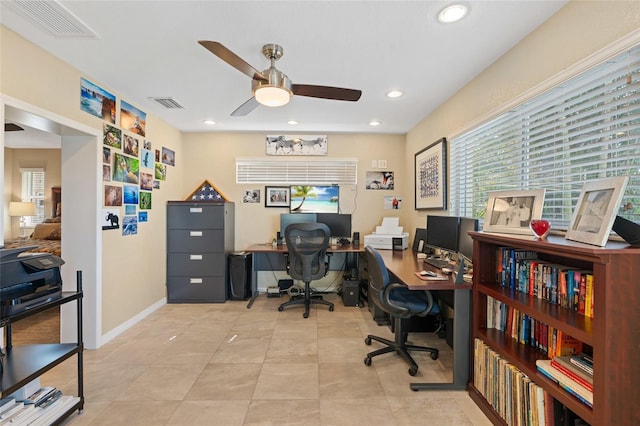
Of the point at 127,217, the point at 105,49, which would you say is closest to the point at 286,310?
the point at 127,217

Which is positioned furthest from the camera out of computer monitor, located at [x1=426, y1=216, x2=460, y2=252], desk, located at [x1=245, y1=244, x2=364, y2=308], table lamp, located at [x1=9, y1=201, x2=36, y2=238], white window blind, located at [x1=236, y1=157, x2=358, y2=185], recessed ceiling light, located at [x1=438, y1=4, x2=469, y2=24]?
table lamp, located at [x1=9, y1=201, x2=36, y2=238]

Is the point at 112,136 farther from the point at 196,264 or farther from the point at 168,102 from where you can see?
the point at 196,264

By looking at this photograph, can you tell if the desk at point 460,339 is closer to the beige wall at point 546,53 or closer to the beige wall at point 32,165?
the beige wall at point 546,53

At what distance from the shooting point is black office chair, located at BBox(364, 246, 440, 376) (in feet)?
7.12

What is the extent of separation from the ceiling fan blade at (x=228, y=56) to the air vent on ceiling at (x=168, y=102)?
1629 millimetres

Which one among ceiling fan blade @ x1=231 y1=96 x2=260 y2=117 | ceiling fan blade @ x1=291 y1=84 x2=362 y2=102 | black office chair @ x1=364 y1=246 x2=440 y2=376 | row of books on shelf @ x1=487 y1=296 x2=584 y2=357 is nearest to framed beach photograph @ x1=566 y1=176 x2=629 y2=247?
row of books on shelf @ x1=487 y1=296 x2=584 y2=357

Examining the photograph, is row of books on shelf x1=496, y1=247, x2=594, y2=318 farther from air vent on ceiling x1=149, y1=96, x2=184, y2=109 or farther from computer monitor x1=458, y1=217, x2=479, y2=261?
air vent on ceiling x1=149, y1=96, x2=184, y2=109

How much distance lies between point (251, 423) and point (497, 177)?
245cm

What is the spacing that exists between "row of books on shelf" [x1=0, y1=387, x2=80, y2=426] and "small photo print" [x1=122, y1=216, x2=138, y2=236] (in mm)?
1669

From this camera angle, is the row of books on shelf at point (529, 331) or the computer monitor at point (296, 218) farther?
the computer monitor at point (296, 218)

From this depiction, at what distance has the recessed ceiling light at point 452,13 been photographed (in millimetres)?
1613

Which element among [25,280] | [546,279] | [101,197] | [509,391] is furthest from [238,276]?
[546,279]

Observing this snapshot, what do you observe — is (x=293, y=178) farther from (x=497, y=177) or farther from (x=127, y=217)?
(x=497, y=177)

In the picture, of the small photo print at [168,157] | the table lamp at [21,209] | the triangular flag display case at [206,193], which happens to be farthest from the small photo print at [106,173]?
the table lamp at [21,209]
